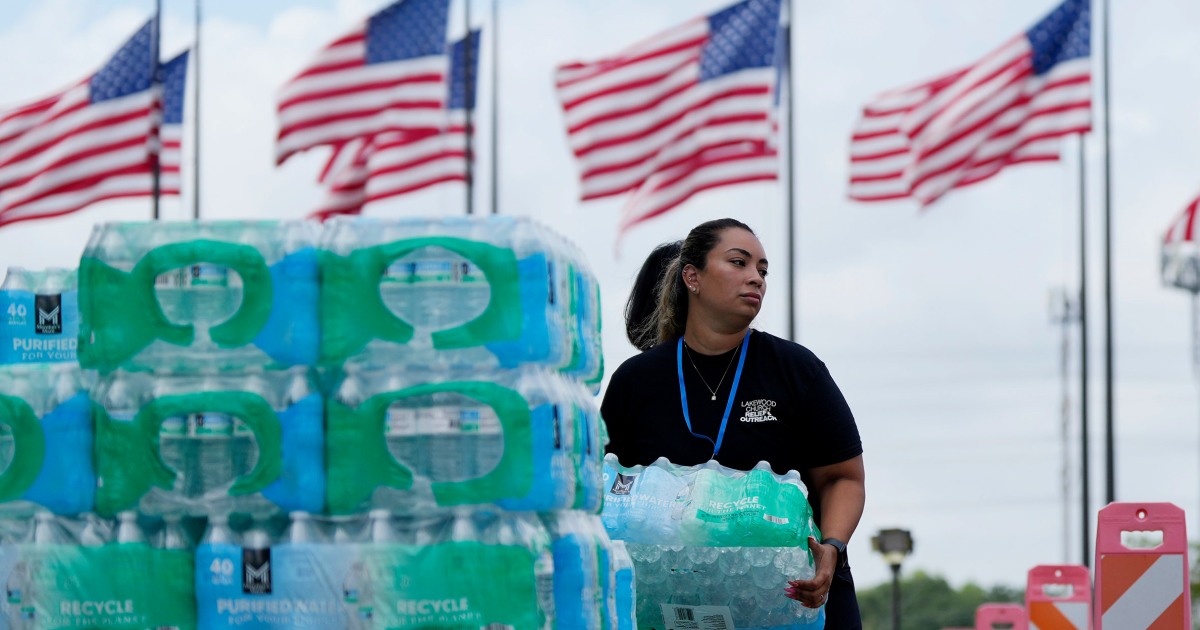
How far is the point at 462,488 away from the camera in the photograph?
5.23 metres

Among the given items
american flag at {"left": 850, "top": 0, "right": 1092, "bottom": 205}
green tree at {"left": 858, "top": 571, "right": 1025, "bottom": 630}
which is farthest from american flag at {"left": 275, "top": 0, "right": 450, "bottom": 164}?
green tree at {"left": 858, "top": 571, "right": 1025, "bottom": 630}

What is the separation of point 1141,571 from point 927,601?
3741 inches

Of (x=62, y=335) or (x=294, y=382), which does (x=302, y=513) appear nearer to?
(x=294, y=382)

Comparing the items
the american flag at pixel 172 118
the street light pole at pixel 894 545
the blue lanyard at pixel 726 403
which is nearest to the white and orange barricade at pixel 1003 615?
the blue lanyard at pixel 726 403

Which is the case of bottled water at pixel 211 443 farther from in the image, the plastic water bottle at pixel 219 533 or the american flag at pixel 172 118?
the american flag at pixel 172 118

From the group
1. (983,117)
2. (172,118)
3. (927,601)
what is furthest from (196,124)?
(927,601)

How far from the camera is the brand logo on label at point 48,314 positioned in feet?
20.4

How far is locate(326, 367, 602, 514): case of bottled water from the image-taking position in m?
5.25

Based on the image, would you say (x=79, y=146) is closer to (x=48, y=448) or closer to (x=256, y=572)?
(x=48, y=448)

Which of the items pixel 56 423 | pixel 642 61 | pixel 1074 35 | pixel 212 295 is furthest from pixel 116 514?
pixel 1074 35

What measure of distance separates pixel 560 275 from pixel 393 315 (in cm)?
55

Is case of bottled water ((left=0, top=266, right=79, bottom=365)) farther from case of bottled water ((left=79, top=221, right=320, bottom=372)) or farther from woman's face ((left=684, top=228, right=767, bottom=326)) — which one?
woman's face ((left=684, top=228, right=767, bottom=326))

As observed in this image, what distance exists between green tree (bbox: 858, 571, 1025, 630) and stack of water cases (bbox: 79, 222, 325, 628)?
307 feet

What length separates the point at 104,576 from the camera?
5.34 m
